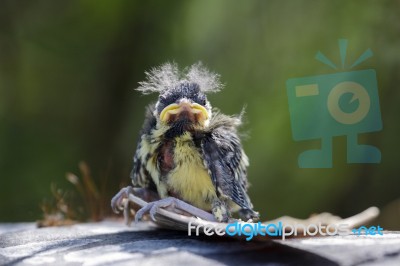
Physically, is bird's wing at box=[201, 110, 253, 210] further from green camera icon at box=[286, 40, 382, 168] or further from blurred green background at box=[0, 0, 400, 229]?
blurred green background at box=[0, 0, 400, 229]

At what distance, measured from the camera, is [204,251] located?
0.73 meters

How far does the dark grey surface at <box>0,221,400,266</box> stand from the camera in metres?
0.68

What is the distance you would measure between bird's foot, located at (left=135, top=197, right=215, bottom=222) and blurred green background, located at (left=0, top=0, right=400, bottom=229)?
3.10 ft

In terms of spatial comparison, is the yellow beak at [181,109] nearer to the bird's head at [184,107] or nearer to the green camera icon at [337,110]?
the bird's head at [184,107]

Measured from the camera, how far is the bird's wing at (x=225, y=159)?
0.89 m

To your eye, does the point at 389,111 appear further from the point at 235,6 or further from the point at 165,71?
the point at 165,71

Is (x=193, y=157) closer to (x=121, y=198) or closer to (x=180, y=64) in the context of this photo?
(x=121, y=198)

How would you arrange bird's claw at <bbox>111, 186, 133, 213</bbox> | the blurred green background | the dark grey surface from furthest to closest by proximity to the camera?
1. the blurred green background
2. bird's claw at <bbox>111, 186, 133, 213</bbox>
3. the dark grey surface

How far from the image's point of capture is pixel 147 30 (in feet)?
7.75

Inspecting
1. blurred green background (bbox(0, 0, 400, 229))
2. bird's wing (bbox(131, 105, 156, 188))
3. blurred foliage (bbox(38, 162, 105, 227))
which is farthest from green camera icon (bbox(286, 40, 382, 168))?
blurred foliage (bbox(38, 162, 105, 227))

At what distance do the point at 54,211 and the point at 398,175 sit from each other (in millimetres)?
1315

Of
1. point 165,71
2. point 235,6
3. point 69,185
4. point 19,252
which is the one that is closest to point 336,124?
point 165,71

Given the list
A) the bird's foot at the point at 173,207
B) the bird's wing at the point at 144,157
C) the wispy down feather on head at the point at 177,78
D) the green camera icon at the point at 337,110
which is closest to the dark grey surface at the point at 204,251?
the bird's foot at the point at 173,207

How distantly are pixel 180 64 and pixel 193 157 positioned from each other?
122 centimetres
